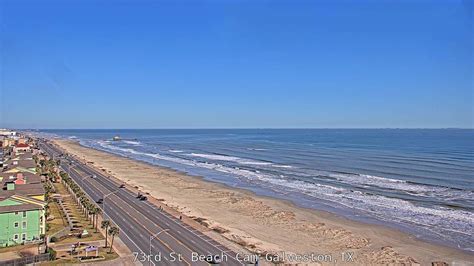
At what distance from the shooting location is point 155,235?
48.4m

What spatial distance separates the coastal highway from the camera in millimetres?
41125

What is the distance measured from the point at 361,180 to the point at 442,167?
3187 centimetres

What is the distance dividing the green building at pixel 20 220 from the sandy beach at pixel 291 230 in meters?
20.5

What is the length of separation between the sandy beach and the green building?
20.5m

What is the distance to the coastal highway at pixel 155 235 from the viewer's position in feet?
135

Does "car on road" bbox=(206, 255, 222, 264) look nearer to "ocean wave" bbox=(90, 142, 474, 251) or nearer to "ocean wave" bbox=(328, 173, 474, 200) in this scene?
"ocean wave" bbox=(90, 142, 474, 251)

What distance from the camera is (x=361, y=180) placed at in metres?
91.2

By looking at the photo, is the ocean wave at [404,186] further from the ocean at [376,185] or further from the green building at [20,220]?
the green building at [20,220]

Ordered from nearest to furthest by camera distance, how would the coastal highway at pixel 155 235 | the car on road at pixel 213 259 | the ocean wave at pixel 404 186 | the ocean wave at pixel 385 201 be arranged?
the car on road at pixel 213 259
the coastal highway at pixel 155 235
the ocean wave at pixel 385 201
the ocean wave at pixel 404 186

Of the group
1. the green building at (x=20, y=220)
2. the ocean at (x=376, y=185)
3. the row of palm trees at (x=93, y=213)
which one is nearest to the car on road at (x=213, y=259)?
the row of palm trees at (x=93, y=213)

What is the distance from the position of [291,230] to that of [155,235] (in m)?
18.2

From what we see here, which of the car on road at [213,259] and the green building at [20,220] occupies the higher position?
the green building at [20,220]

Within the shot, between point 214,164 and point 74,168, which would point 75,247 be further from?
point 214,164

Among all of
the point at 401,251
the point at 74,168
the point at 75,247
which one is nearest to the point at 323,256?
the point at 401,251
